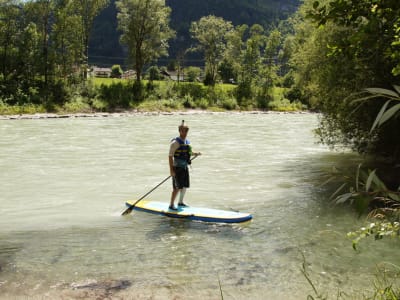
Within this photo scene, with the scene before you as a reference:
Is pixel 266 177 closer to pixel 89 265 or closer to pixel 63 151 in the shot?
pixel 89 265

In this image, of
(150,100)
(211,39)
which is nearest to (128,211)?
(150,100)

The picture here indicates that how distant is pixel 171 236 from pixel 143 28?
168 ft

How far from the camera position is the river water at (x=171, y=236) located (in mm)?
6336

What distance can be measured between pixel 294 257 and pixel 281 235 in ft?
4.05

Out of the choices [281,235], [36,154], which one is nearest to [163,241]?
[281,235]

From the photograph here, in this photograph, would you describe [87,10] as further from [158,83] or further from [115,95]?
[115,95]

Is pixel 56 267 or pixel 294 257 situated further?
pixel 294 257

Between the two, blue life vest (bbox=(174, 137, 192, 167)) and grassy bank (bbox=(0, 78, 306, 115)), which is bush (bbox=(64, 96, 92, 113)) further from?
blue life vest (bbox=(174, 137, 192, 167))

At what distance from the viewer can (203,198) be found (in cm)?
1220

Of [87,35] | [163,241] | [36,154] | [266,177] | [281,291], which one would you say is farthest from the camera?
[87,35]

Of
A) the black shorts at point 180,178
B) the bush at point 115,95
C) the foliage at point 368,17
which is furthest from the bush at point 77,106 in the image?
the foliage at point 368,17

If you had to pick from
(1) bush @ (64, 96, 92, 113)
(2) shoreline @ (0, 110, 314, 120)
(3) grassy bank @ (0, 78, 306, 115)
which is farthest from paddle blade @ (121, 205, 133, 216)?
(1) bush @ (64, 96, 92, 113)

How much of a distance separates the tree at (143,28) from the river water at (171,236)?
4036 centimetres

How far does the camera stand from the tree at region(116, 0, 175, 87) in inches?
2188
